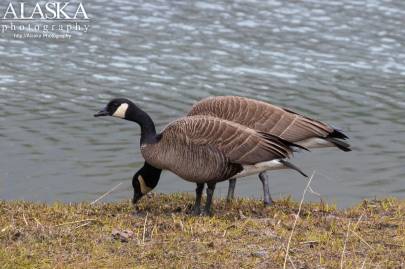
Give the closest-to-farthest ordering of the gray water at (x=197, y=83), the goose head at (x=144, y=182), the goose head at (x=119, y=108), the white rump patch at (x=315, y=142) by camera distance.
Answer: the goose head at (x=119, y=108), the goose head at (x=144, y=182), the white rump patch at (x=315, y=142), the gray water at (x=197, y=83)

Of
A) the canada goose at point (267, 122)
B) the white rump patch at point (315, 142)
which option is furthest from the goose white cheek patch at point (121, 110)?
the white rump patch at point (315, 142)

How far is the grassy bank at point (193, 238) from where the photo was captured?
24.6 feet

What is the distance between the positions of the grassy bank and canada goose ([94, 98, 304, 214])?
0.46m

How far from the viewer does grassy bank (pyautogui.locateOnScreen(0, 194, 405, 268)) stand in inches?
295

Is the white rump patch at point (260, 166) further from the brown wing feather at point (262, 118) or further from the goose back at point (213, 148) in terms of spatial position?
the brown wing feather at point (262, 118)

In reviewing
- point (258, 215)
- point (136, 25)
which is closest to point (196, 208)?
A: point (258, 215)

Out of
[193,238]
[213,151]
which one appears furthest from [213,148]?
[193,238]

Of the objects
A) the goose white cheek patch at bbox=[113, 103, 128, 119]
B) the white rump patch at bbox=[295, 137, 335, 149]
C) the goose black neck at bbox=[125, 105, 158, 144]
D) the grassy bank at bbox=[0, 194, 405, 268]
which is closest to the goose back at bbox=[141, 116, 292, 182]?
the goose black neck at bbox=[125, 105, 158, 144]

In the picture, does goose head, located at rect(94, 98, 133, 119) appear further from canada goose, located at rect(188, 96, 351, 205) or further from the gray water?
the gray water

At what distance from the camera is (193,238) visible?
8.13m

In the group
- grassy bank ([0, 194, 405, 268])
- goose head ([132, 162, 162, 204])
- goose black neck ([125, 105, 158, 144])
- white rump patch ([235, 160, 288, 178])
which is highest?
goose black neck ([125, 105, 158, 144])

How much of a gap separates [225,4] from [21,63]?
780cm

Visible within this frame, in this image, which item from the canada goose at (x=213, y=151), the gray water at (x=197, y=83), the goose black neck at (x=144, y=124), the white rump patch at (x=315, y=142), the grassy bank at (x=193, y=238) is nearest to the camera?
the grassy bank at (x=193, y=238)

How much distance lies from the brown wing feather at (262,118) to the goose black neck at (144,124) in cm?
67
